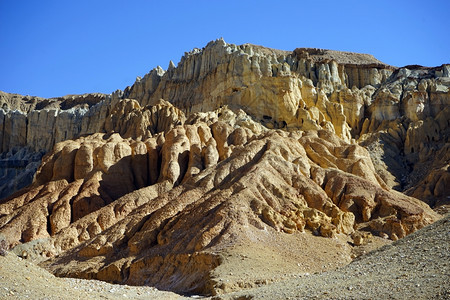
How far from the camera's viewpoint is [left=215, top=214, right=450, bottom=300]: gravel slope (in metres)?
29.2

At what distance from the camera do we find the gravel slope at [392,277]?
29.2 meters

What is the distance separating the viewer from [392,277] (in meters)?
32.0

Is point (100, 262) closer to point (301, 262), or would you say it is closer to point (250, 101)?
point (301, 262)

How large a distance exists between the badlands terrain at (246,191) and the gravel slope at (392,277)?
133 mm

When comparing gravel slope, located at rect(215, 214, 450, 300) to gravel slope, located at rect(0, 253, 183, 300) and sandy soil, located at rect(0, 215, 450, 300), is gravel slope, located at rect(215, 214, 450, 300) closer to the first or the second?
sandy soil, located at rect(0, 215, 450, 300)

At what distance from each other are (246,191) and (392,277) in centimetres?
A: 2563

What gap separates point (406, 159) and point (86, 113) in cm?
6832

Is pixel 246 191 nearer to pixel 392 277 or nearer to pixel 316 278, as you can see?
pixel 316 278

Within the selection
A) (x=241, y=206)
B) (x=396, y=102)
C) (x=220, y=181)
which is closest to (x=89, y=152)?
(x=220, y=181)

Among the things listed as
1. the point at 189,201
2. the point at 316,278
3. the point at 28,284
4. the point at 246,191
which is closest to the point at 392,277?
the point at 316,278

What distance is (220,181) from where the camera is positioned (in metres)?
64.3

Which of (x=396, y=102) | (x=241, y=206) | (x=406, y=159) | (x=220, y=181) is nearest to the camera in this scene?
(x=241, y=206)

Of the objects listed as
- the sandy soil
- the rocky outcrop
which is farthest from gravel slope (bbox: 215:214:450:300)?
the rocky outcrop

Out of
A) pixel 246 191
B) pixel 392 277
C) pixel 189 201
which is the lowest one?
pixel 392 277
